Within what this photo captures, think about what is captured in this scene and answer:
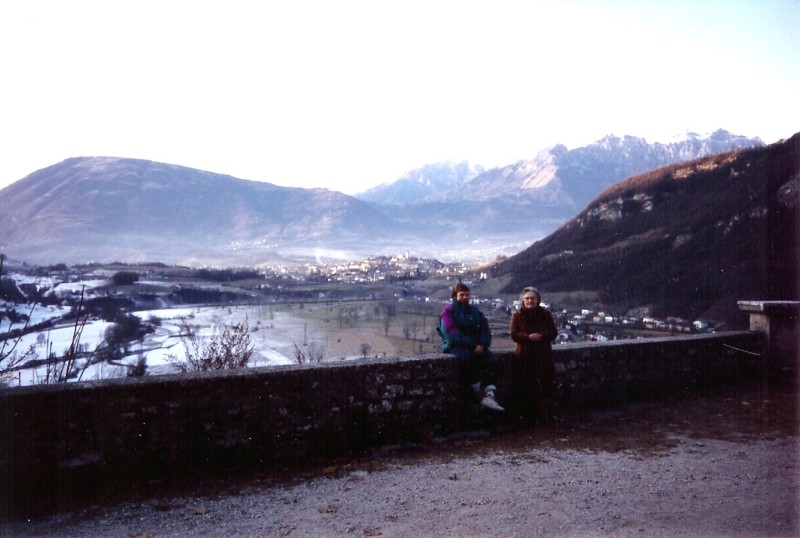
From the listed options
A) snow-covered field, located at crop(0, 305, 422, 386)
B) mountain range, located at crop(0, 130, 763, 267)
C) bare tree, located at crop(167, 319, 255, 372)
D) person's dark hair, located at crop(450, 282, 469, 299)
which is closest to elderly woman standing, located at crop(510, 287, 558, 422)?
person's dark hair, located at crop(450, 282, 469, 299)

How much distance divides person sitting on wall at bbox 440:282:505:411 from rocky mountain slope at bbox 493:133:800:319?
11.9m

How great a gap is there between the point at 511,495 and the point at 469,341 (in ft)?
7.19

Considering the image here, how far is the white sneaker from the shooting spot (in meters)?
6.45

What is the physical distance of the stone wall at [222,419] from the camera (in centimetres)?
474

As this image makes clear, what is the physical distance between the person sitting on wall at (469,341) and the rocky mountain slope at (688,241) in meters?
11.9

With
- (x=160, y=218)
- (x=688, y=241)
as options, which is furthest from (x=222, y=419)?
(x=160, y=218)

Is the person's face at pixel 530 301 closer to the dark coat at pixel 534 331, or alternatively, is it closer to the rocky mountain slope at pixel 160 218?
the dark coat at pixel 534 331

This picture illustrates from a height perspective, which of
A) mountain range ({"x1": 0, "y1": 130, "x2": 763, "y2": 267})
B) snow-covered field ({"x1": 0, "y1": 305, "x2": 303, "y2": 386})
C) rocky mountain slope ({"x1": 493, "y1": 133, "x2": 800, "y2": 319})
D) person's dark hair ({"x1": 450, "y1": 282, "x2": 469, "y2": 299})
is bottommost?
snow-covered field ({"x1": 0, "y1": 305, "x2": 303, "y2": 386})

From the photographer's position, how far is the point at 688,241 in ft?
147

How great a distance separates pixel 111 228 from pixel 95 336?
122578mm

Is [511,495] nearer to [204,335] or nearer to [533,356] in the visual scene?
[533,356]

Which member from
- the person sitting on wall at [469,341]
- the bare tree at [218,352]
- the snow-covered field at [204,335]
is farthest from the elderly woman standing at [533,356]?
the bare tree at [218,352]

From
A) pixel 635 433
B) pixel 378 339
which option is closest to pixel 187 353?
pixel 635 433

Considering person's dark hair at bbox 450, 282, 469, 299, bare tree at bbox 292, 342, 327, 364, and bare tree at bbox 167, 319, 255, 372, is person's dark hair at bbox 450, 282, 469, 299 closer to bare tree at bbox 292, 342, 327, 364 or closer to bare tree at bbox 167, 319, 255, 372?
bare tree at bbox 292, 342, 327, 364
